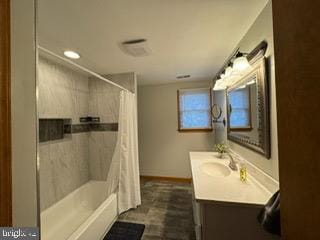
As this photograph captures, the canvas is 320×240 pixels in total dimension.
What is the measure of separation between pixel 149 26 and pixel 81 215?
2591mm

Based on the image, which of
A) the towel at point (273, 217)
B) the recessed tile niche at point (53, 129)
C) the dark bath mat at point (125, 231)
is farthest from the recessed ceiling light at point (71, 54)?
the towel at point (273, 217)

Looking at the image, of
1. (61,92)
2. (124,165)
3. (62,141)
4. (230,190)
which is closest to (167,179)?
(124,165)

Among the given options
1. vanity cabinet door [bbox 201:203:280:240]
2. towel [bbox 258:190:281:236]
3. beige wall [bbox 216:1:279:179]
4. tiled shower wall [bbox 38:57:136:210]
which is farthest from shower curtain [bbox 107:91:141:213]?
towel [bbox 258:190:281:236]

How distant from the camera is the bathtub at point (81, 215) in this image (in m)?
1.70

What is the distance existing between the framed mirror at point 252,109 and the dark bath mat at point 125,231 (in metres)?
1.63

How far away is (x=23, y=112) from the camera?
0.69 m

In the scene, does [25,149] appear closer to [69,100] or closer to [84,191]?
[69,100]

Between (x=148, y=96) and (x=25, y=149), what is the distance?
3301 millimetres

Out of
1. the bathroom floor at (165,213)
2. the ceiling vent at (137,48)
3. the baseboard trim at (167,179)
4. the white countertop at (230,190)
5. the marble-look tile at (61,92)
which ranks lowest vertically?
the bathroom floor at (165,213)

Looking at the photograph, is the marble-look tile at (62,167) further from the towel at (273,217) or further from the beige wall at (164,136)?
the towel at (273,217)

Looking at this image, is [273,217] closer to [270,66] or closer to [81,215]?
[270,66]

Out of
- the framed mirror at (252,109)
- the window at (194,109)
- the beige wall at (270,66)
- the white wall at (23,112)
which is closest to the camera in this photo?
the white wall at (23,112)

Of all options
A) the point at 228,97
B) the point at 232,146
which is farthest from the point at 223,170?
the point at 228,97

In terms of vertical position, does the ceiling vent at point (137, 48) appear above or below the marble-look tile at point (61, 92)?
above
